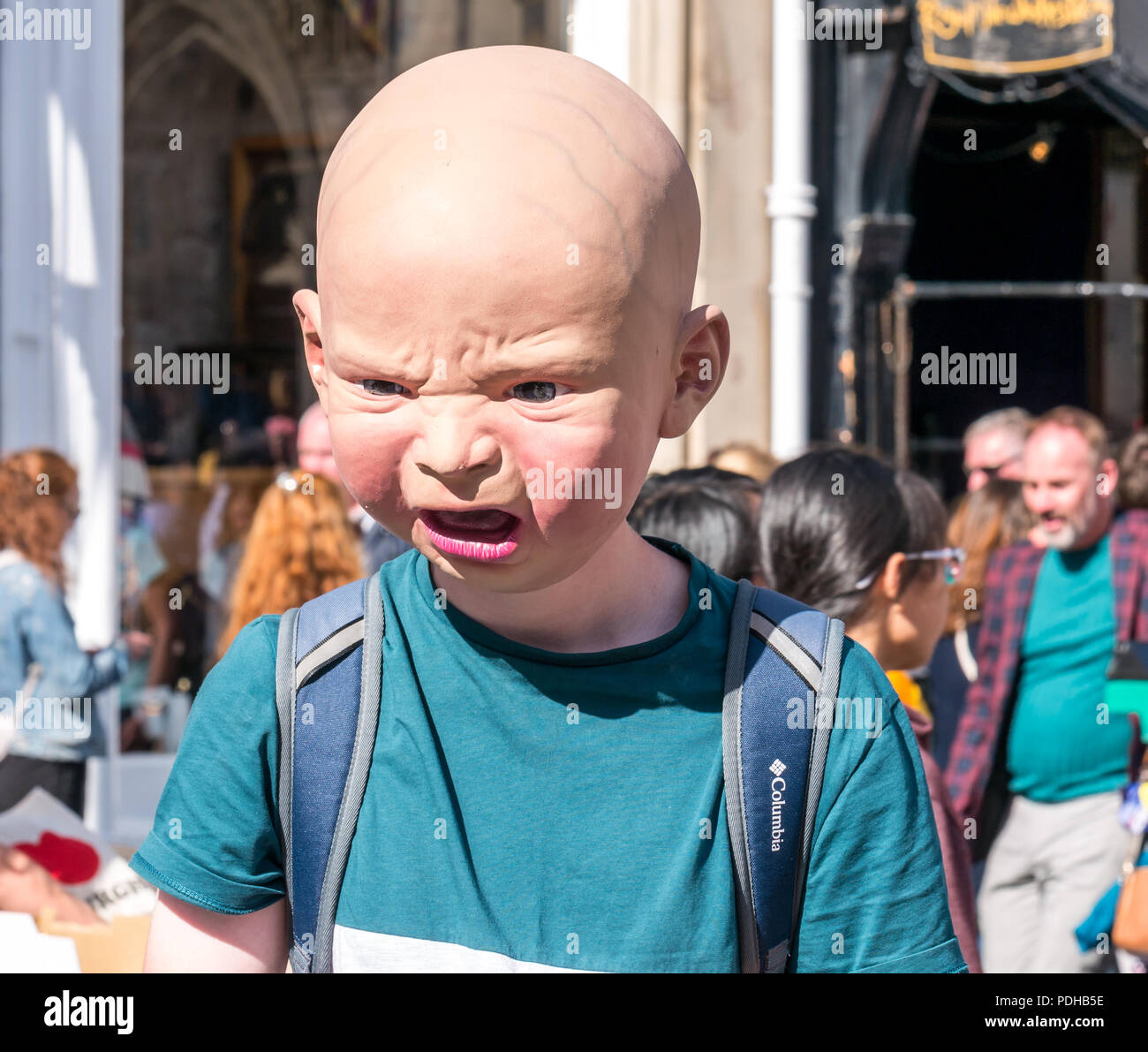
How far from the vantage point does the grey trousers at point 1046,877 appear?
3607 millimetres

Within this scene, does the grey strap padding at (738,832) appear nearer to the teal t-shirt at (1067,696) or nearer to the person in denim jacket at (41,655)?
the teal t-shirt at (1067,696)

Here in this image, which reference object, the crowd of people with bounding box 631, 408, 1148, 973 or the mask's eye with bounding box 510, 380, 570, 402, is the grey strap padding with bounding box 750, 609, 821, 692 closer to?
the mask's eye with bounding box 510, 380, 570, 402

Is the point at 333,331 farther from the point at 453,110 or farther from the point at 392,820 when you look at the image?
the point at 392,820

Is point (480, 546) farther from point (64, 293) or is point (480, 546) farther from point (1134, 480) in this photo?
point (64, 293)

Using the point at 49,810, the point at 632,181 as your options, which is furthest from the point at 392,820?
the point at 49,810

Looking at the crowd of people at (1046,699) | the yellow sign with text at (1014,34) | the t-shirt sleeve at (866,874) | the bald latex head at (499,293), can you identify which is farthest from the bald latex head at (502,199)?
the yellow sign with text at (1014,34)

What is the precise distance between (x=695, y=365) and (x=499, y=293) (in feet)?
0.87

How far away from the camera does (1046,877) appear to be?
370 cm

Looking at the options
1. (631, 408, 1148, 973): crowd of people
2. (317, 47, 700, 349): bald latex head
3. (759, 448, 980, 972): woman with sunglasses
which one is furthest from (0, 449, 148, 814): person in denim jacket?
(317, 47, 700, 349): bald latex head

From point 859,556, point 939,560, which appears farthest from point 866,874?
point 939,560

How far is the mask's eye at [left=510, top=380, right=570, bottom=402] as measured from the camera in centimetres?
112

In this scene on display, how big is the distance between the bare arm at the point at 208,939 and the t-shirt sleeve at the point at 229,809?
25mm

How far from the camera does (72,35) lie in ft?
15.6

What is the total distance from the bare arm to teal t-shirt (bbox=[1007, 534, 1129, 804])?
2.94m
